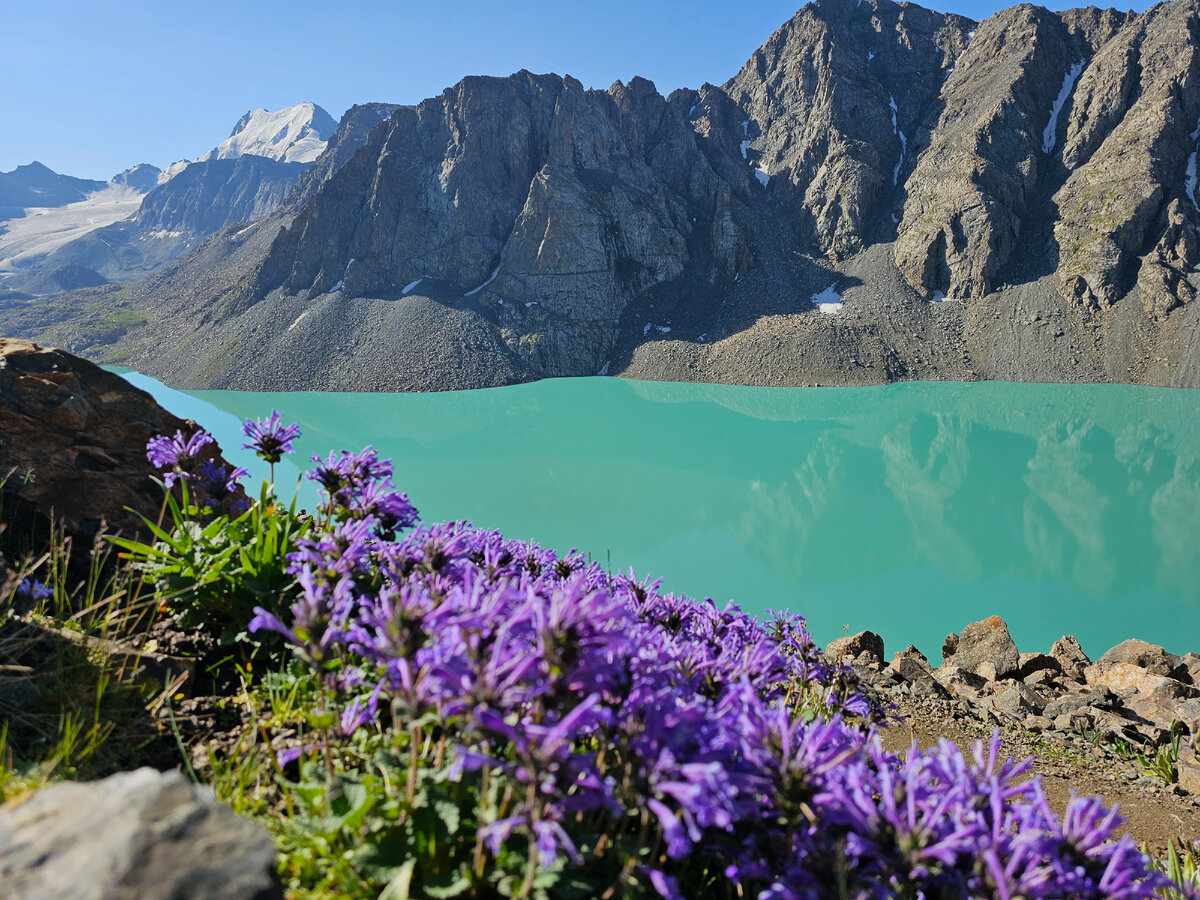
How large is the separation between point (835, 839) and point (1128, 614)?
17158mm

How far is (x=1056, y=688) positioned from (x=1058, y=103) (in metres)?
82.3

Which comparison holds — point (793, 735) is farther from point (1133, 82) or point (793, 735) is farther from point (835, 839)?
point (1133, 82)

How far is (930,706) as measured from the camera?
726 cm

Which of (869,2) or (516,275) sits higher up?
(869,2)

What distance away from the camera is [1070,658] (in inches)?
398

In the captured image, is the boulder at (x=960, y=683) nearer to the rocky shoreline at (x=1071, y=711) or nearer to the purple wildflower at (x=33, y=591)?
the rocky shoreline at (x=1071, y=711)

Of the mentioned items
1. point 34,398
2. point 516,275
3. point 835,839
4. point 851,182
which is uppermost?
point 851,182

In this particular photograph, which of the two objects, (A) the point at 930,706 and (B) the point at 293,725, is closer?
(B) the point at 293,725

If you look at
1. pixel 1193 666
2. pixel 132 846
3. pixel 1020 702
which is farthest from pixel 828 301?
pixel 132 846

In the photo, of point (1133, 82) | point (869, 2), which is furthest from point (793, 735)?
point (869, 2)

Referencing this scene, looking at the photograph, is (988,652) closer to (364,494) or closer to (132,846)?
(364,494)

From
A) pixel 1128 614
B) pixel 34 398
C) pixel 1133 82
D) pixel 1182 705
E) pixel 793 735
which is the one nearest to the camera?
pixel 793 735

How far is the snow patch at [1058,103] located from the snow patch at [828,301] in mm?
27104

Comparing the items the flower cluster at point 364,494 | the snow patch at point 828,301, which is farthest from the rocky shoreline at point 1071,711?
the snow patch at point 828,301
